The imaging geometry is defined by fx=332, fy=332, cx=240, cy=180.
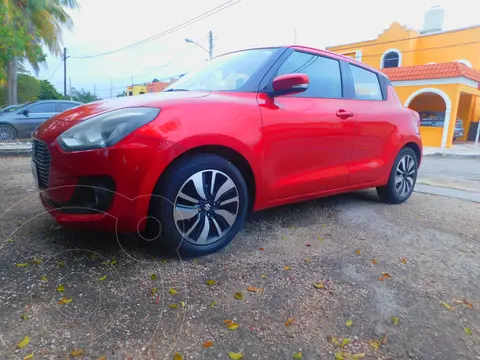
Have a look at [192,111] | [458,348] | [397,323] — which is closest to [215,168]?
[192,111]

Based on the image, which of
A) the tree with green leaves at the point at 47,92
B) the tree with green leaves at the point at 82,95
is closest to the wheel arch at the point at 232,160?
the tree with green leaves at the point at 47,92

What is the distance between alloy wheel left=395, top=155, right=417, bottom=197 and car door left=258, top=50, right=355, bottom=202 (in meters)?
1.02

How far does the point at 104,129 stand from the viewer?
194 centimetres

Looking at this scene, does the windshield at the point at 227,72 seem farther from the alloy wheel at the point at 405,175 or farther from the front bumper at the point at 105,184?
the alloy wheel at the point at 405,175

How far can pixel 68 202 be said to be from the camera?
1992 mm

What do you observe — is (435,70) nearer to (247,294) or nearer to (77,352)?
(247,294)

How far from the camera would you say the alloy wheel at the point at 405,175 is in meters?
3.84

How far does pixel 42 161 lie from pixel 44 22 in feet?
62.5

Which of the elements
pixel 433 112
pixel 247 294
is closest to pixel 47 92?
pixel 433 112

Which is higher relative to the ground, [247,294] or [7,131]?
[7,131]

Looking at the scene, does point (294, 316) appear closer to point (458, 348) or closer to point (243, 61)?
point (458, 348)

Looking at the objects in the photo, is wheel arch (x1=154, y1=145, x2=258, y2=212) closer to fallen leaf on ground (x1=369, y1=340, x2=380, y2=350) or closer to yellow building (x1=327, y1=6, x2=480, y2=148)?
fallen leaf on ground (x1=369, y1=340, x2=380, y2=350)

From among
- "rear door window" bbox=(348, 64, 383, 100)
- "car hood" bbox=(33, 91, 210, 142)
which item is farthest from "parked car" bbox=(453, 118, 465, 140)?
"car hood" bbox=(33, 91, 210, 142)

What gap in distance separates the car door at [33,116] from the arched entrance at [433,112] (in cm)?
1528
